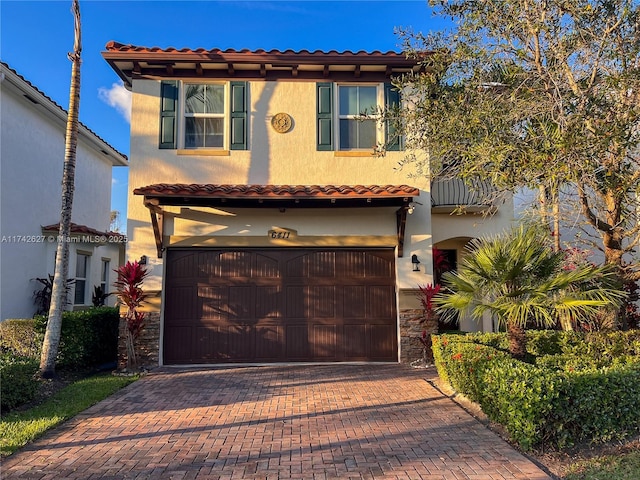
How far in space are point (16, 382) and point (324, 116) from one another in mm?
7642

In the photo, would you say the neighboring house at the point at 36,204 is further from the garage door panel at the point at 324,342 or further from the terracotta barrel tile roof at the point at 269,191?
the garage door panel at the point at 324,342

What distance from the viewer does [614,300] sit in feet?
22.1

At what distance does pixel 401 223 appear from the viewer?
A: 9.77 m

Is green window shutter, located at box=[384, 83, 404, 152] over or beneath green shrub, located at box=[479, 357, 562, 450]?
over

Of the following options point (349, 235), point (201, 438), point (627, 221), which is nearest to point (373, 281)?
point (349, 235)

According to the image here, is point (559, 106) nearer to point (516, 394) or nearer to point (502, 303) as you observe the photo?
point (502, 303)

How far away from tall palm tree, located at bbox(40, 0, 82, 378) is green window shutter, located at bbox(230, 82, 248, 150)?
3.09m

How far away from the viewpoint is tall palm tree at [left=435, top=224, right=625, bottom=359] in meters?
6.26

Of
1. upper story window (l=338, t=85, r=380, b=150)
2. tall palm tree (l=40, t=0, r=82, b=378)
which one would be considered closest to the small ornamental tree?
tall palm tree (l=40, t=0, r=82, b=378)

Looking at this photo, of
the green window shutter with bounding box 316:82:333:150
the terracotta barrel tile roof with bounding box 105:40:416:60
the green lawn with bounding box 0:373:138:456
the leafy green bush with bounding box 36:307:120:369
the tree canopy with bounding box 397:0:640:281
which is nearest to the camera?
the green lawn with bounding box 0:373:138:456

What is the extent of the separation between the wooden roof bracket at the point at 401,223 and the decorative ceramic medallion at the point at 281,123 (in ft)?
10.4

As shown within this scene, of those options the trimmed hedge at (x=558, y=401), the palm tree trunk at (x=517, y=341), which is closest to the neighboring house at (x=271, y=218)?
the palm tree trunk at (x=517, y=341)

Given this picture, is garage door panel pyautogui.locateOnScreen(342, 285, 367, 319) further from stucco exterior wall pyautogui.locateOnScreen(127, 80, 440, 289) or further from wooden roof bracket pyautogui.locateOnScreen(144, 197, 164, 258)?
wooden roof bracket pyautogui.locateOnScreen(144, 197, 164, 258)

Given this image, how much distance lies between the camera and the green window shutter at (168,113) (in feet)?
Answer: 33.2
